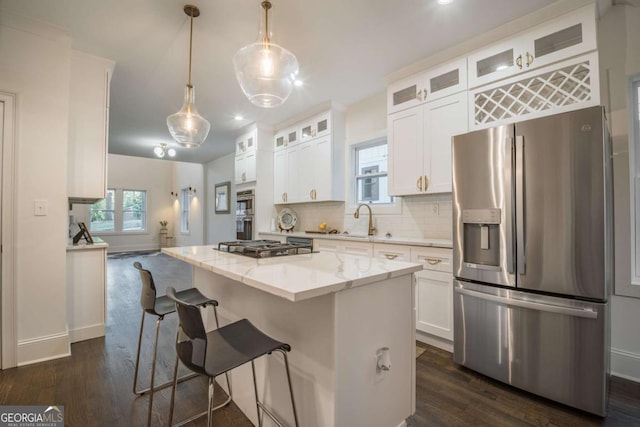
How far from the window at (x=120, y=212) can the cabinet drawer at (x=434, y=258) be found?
10267 millimetres

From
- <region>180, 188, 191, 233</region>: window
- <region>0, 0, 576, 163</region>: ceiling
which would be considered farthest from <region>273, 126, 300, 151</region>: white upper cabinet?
<region>180, 188, 191, 233</region>: window

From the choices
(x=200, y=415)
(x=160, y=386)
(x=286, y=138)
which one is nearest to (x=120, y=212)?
(x=286, y=138)

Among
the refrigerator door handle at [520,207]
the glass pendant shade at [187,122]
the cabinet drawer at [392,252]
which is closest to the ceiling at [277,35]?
the glass pendant shade at [187,122]

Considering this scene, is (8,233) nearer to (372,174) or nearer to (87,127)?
(87,127)

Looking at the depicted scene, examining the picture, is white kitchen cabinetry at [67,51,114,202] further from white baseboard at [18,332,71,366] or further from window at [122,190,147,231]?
window at [122,190,147,231]

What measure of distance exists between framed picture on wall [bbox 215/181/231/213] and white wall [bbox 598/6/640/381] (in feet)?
22.4

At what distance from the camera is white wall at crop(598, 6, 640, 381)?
6.98 ft

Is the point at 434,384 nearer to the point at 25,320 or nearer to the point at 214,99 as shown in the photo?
the point at 25,320

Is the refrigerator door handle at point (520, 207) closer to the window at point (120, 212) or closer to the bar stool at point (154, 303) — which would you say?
the bar stool at point (154, 303)

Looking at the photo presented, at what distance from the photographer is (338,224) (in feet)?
14.0

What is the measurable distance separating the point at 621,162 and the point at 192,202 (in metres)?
9.49

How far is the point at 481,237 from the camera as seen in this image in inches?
84.5

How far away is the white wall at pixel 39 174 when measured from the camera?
2312 millimetres

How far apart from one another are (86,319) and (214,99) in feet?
9.49
